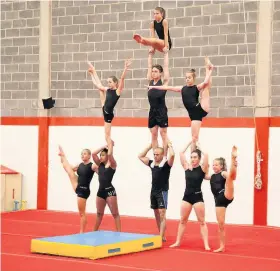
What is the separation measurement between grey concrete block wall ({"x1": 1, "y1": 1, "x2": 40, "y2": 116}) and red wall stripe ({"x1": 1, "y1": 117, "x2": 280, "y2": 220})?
37 cm

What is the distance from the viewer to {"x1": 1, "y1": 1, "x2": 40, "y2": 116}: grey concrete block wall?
16.0 meters

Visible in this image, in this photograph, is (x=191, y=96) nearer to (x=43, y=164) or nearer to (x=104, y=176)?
(x=104, y=176)

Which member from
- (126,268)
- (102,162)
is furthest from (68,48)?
(126,268)

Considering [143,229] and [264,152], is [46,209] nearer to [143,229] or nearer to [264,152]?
[143,229]

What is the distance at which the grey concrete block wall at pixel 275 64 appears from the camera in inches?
519

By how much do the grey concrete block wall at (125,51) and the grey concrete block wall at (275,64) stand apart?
0.02 meters

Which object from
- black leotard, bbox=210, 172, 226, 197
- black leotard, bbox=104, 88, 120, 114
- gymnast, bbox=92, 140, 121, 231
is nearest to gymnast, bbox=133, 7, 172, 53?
black leotard, bbox=104, 88, 120, 114

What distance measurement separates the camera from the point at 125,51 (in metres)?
14.9

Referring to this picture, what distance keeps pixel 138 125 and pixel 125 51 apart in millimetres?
1632

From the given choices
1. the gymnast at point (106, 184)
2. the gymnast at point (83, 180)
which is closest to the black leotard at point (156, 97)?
the gymnast at point (106, 184)

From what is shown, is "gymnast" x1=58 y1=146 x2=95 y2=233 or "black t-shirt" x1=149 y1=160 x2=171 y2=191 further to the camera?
"gymnast" x1=58 y1=146 x2=95 y2=233

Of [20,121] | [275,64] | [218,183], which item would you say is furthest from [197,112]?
[20,121]

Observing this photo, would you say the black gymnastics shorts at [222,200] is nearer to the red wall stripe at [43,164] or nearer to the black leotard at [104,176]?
the black leotard at [104,176]

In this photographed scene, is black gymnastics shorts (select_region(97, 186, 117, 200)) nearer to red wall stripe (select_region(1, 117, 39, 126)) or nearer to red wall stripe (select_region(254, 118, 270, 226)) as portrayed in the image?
red wall stripe (select_region(254, 118, 270, 226))
